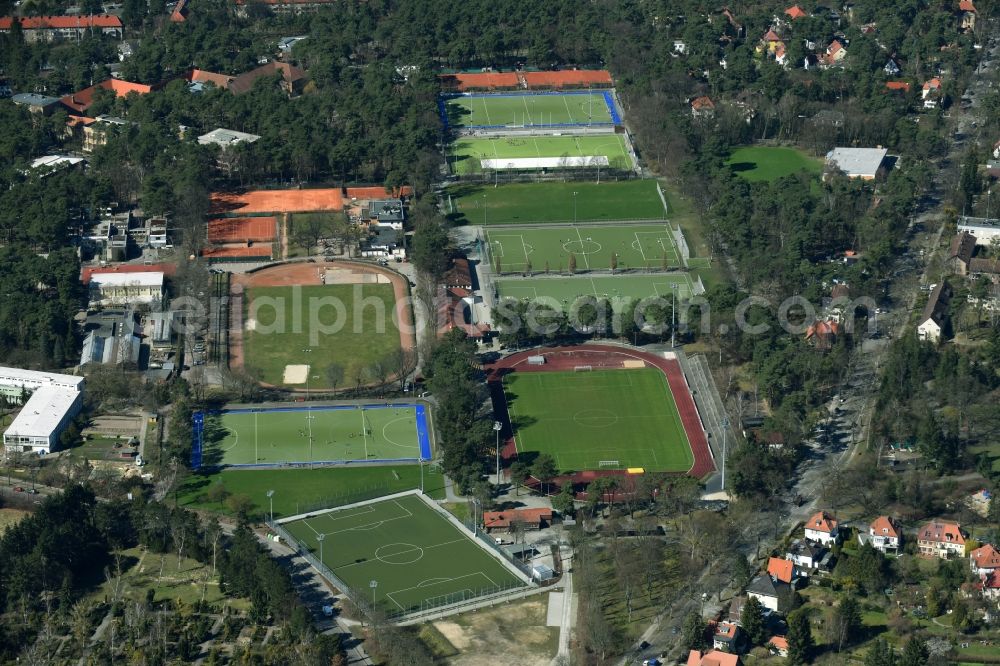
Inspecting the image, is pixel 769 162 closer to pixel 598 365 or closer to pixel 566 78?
pixel 566 78

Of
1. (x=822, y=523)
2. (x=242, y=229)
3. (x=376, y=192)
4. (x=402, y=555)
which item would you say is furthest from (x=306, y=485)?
(x=376, y=192)

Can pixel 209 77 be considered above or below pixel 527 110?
above

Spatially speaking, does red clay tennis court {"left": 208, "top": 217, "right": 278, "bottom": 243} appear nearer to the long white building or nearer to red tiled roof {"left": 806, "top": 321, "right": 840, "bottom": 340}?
the long white building

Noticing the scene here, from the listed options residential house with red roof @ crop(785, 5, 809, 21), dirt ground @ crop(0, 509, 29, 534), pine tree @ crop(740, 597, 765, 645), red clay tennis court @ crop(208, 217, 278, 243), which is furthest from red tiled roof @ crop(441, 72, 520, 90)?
pine tree @ crop(740, 597, 765, 645)

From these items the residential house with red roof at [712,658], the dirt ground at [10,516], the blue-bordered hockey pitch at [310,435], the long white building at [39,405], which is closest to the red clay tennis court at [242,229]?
the long white building at [39,405]

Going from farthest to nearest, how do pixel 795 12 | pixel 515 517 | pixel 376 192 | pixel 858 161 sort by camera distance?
pixel 795 12 < pixel 858 161 < pixel 376 192 < pixel 515 517

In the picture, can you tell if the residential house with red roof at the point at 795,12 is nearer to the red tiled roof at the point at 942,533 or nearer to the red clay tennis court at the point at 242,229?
the red clay tennis court at the point at 242,229

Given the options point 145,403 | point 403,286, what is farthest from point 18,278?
point 403,286
